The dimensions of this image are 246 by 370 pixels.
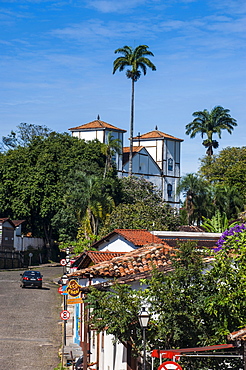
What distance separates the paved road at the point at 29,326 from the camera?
2739 cm

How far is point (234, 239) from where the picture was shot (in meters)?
15.1

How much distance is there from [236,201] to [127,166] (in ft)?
101

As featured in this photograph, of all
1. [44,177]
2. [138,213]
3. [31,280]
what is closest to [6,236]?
[44,177]

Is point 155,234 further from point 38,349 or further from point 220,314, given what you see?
point 220,314

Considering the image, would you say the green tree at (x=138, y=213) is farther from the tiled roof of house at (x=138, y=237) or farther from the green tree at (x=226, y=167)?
the tiled roof of house at (x=138, y=237)

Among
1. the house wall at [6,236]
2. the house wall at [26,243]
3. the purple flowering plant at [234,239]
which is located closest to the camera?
the purple flowering plant at [234,239]

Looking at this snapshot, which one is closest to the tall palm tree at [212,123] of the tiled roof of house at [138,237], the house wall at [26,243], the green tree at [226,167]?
the green tree at [226,167]

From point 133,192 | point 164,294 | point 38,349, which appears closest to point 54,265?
point 133,192

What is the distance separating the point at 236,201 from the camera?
63.6 m

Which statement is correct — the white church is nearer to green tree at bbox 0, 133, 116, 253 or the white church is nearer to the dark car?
green tree at bbox 0, 133, 116, 253

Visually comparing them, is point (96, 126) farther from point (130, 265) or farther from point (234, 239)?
point (234, 239)

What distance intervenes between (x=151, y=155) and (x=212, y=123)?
616 inches

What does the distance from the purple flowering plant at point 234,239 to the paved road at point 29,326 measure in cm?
1299

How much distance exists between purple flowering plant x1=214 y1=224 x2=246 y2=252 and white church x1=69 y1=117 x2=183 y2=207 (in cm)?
7292
